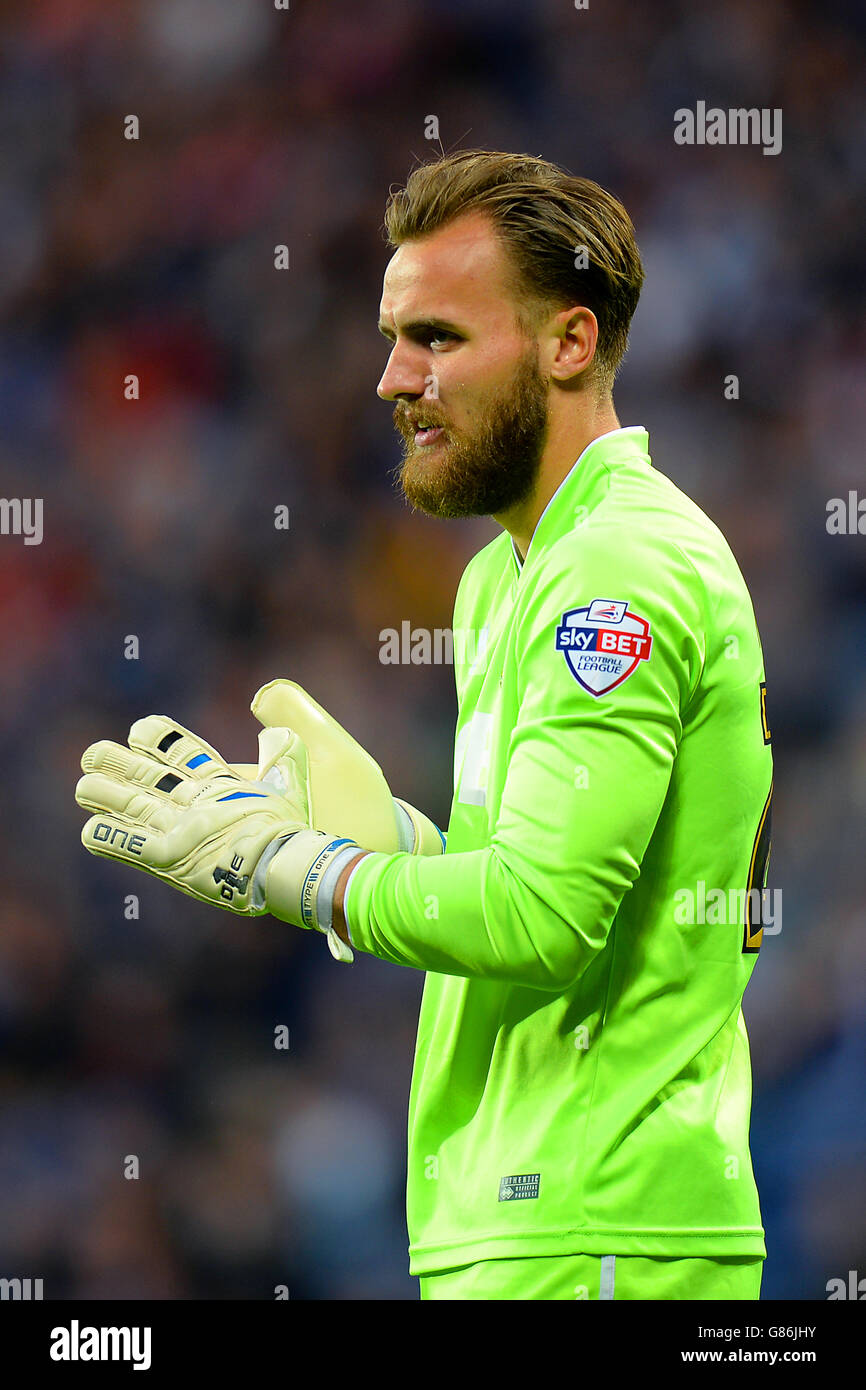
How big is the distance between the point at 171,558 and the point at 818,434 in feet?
4.24

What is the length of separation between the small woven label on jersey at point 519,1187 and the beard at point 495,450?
66 cm

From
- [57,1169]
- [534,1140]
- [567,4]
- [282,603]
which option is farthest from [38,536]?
[534,1140]

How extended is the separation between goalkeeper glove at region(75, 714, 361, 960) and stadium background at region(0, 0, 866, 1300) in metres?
1.46

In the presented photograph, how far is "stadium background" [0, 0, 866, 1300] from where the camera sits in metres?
3.01

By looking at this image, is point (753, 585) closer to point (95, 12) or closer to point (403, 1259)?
point (403, 1259)

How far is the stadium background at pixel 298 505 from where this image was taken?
9.89 feet

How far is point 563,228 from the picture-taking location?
1633mm

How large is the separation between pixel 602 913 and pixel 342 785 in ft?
1.70

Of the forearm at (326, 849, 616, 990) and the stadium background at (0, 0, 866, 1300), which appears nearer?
the forearm at (326, 849, 616, 990)

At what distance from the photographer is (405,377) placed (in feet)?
5.31
